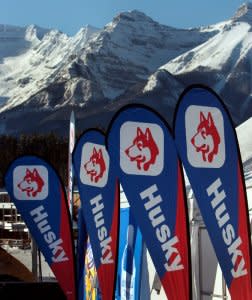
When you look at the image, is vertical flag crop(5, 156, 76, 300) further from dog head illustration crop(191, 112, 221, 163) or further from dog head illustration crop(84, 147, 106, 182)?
dog head illustration crop(191, 112, 221, 163)

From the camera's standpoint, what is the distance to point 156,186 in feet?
20.1

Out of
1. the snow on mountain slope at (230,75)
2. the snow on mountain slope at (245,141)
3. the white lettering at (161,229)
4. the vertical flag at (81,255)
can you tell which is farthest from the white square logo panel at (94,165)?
the snow on mountain slope at (230,75)

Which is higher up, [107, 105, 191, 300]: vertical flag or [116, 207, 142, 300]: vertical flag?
[107, 105, 191, 300]: vertical flag

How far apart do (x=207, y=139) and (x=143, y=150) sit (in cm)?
77

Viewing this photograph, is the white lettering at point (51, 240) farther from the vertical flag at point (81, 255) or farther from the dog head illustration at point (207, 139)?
the dog head illustration at point (207, 139)

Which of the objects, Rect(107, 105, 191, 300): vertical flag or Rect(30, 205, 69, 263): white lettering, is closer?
Rect(107, 105, 191, 300): vertical flag

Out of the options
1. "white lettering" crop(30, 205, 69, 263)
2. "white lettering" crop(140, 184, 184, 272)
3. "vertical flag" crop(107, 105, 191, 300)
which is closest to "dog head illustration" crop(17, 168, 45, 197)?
"white lettering" crop(30, 205, 69, 263)

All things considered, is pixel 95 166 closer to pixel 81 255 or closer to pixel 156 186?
pixel 81 255

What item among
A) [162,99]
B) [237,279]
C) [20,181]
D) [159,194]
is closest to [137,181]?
[159,194]

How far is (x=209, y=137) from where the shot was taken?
226 inches

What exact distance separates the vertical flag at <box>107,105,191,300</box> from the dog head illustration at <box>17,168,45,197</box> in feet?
13.3

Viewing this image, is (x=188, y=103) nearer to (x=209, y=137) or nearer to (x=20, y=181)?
(x=209, y=137)

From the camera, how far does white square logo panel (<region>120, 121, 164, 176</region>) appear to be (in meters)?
6.21

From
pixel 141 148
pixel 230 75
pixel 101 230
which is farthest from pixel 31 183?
pixel 230 75
